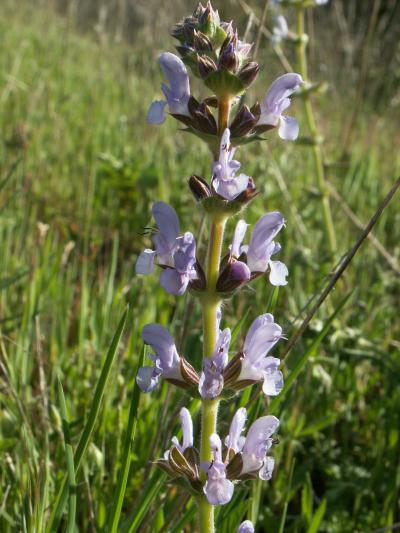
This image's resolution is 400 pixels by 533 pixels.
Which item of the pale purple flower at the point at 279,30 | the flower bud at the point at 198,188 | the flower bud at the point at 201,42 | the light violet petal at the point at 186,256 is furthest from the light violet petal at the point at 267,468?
the pale purple flower at the point at 279,30

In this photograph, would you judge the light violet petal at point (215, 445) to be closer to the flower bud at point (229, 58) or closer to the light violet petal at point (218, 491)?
the light violet petal at point (218, 491)

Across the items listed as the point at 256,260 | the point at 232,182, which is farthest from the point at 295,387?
the point at 232,182

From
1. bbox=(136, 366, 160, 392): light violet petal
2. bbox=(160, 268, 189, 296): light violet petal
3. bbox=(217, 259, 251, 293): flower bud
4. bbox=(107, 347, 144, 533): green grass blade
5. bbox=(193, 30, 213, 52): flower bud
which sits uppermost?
bbox=(193, 30, 213, 52): flower bud

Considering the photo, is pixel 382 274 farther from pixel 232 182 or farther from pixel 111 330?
pixel 232 182

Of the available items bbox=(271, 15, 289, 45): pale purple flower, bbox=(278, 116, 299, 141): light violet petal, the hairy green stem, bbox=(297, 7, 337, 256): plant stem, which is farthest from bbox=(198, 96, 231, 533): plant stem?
bbox=(271, 15, 289, 45): pale purple flower

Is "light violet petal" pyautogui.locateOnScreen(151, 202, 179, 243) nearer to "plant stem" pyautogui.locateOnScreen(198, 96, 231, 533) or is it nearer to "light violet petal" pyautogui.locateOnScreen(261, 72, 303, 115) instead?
"plant stem" pyautogui.locateOnScreen(198, 96, 231, 533)

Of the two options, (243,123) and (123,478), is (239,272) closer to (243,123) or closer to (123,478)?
(243,123)
